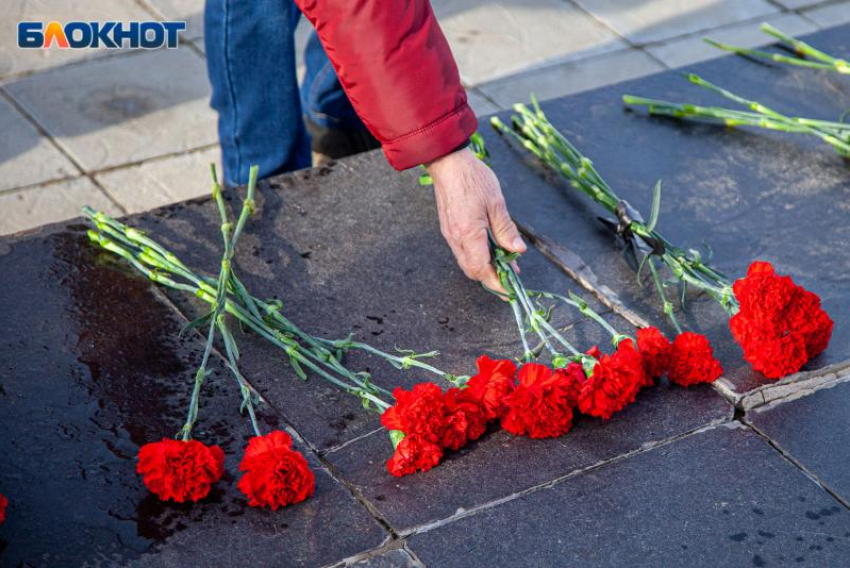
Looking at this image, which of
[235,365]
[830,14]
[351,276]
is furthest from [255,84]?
[830,14]

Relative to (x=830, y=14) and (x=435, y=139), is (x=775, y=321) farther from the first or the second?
(x=830, y=14)

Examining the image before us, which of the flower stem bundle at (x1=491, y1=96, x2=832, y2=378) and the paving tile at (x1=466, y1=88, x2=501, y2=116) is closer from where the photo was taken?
the flower stem bundle at (x1=491, y1=96, x2=832, y2=378)

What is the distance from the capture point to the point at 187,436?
1.52 m

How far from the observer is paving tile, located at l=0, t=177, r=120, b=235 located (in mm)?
2861

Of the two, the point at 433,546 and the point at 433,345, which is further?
the point at 433,345

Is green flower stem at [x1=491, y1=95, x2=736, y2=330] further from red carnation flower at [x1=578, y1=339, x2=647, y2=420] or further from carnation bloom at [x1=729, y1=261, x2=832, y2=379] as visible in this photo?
red carnation flower at [x1=578, y1=339, x2=647, y2=420]

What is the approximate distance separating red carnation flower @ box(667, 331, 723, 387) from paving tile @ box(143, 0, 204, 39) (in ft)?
8.52

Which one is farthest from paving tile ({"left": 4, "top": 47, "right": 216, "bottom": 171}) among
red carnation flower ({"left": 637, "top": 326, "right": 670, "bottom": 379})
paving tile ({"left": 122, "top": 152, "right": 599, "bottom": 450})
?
red carnation flower ({"left": 637, "top": 326, "right": 670, "bottom": 379})

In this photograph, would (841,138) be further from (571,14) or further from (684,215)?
(571,14)

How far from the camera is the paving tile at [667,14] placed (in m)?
3.96

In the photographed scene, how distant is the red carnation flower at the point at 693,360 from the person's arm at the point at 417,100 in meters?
0.31

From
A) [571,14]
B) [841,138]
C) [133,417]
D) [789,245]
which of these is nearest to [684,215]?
[789,245]

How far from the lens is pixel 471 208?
1.77 m

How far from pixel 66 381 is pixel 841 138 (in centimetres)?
169
